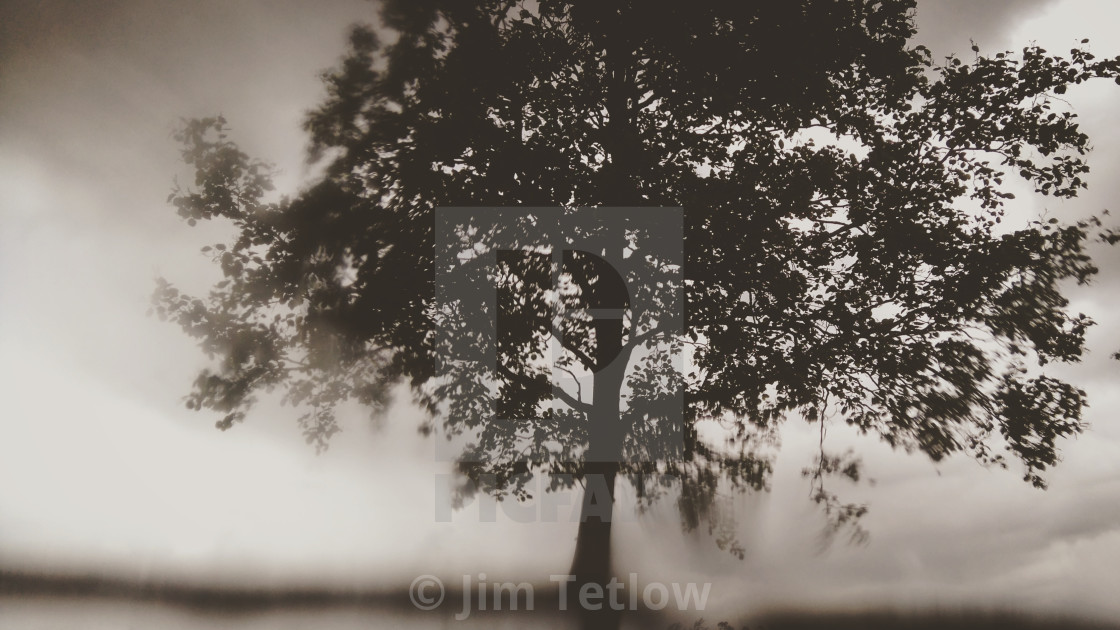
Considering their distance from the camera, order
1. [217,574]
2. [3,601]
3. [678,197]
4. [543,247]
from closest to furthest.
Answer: [3,601] → [217,574] → [678,197] → [543,247]

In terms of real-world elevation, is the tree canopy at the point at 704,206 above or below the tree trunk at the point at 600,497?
above

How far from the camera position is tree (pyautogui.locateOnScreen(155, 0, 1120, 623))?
27.6ft

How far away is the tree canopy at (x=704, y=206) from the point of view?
8.40 m

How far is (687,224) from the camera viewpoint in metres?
8.73

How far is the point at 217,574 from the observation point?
8.19m

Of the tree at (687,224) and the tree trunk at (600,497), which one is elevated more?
the tree at (687,224)

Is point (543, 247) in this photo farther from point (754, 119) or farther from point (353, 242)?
point (754, 119)

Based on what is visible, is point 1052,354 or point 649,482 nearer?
point 1052,354

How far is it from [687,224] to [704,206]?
0.40m

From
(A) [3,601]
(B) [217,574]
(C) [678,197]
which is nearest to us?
(A) [3,601]

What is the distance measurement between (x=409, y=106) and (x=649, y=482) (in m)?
6.92

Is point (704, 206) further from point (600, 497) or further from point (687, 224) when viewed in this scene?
point (600, 497)

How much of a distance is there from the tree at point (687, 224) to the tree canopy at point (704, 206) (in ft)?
0.11

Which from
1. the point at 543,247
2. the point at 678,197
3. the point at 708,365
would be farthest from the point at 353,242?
the point at 708,365
